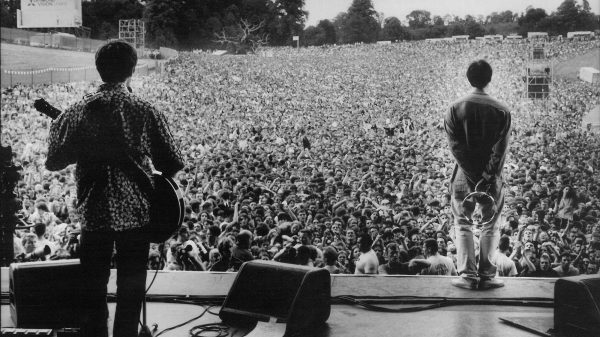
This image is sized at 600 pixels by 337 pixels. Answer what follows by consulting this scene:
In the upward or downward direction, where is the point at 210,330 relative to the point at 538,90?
downward

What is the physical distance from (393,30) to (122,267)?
8.55ft

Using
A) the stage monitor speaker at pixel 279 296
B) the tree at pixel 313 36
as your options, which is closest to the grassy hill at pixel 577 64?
the tree at pixel 313 36

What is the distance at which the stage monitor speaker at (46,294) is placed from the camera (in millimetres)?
2209

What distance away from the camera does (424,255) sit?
3652 mm

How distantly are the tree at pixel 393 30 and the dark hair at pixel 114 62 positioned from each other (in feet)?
7.64

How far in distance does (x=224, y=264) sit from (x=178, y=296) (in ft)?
2.84

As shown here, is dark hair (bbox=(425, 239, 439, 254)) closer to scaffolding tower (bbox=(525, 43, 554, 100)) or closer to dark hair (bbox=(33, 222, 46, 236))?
scaffolding tower (bbox=(525, 43, 554, 100))

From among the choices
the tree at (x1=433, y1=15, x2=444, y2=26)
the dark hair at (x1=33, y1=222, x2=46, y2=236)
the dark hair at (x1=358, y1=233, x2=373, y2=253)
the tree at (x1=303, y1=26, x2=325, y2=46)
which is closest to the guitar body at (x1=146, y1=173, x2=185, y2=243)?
the dark hair at (x1=358, y1=233, x2=373, y2=253)

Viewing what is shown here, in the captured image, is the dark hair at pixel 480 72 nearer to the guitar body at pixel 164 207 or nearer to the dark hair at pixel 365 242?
the dark hair at pixel 365 242

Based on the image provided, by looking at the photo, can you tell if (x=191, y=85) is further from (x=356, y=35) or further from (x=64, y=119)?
(x=64, y=119)

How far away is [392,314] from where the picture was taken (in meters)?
2.51

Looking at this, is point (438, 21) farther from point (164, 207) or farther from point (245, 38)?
point (164, 207)

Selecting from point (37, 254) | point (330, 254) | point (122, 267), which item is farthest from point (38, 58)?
point (122, 267)

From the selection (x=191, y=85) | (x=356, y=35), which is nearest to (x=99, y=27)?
(x=191, y=85)
